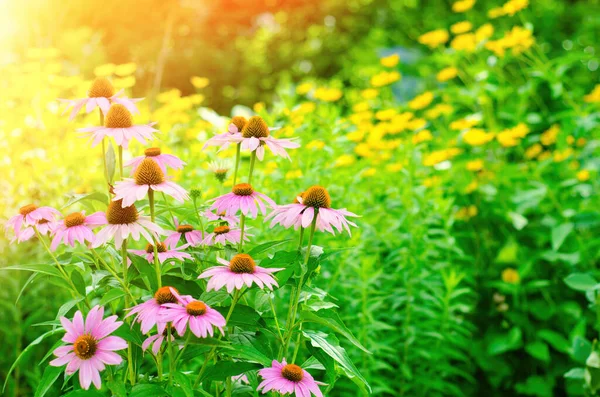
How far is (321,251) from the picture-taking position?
145 centimetres

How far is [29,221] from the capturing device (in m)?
1.41

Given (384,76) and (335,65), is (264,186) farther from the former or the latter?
(335,65)

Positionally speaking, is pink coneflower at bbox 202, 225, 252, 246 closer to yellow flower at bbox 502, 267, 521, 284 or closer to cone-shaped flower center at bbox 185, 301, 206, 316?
cone-shaped flower center at bbox 185, 301, 206, 316

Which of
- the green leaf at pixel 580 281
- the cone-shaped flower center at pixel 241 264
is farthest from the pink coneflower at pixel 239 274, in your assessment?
the green leaf at pixel 580 281

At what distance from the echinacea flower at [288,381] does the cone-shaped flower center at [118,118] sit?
1.79 feet

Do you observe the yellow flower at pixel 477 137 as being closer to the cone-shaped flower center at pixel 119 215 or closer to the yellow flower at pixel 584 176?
the yellow flower at pixel 584 176

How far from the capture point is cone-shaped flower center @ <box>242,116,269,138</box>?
1.39m

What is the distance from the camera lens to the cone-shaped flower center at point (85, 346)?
48.3 inches

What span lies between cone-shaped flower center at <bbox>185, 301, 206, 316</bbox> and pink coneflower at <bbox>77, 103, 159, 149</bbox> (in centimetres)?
33

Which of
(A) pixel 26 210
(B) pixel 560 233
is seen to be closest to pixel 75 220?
(A) pixel 26 210

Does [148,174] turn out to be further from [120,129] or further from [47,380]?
[47,380]

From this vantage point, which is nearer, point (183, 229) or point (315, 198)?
point (315, 198)

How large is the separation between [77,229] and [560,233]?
7.38ft

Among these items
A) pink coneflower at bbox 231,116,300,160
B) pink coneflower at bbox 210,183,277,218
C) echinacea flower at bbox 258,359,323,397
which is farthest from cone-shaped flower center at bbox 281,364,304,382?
pink coneflower at bbox 231,116,300,160
